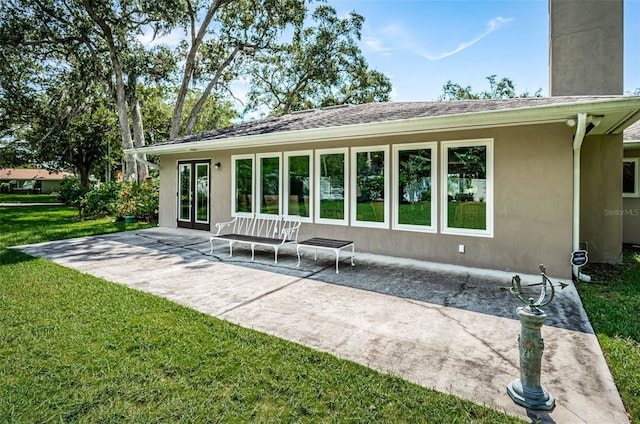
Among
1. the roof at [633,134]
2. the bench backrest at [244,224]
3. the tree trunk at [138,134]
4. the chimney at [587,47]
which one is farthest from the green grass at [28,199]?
the roof at [633,134]

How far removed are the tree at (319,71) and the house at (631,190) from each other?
1372cm

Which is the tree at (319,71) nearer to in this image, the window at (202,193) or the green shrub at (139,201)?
the green shrub at (139,201)

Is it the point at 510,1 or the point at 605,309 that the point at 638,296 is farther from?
the point at 510,1

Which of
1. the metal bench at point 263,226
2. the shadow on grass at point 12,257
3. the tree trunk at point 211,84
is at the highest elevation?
the tree trunk at point 211,84

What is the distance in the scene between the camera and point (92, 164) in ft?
91.9

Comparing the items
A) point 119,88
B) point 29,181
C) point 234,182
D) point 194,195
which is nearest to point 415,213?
point 234,182

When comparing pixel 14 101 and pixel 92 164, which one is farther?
pixel 92 164

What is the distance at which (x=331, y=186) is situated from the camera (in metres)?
7.62

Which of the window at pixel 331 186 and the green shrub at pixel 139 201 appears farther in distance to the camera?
the green shrub at pixel 139 201

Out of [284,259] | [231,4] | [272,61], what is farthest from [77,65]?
[284,259]

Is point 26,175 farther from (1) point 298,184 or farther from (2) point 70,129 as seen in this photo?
(1) point 298,184

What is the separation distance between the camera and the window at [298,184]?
792 cm

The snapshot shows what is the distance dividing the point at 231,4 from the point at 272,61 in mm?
3594

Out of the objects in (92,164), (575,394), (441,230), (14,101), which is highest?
(14,101)
